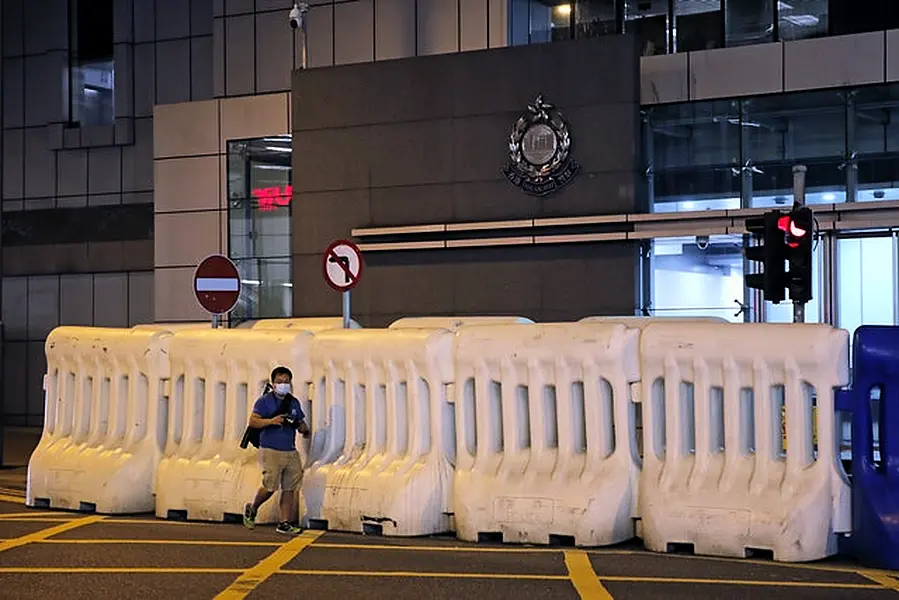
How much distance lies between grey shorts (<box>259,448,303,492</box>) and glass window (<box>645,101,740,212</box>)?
33.2ft

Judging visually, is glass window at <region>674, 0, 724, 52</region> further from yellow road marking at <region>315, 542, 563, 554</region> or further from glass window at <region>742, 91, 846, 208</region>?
yellow road marking at <region>315, 542, 563, 554</region>

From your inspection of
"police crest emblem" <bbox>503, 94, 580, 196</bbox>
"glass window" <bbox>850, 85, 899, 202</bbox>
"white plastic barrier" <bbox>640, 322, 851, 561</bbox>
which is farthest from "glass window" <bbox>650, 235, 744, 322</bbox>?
"white plastic barrier" <bbox>640, 322, 851, 561</bbox>

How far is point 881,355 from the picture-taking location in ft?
32.5

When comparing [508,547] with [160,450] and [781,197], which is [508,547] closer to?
[160,450]

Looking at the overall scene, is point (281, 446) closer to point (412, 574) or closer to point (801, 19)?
point (412, 574)

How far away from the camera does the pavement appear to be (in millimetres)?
8648

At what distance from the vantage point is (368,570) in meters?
9.52

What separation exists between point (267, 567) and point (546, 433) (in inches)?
96.0

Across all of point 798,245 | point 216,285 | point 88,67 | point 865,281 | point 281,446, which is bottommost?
point 281,446

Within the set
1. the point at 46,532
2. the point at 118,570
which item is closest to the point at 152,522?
the point at 46,532

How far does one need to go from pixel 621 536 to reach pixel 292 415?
9.21 feet

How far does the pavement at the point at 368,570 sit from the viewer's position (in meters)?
8.65

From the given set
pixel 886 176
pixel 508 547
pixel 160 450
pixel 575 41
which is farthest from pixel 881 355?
pixel 575 41

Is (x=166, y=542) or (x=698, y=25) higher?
(x=698, y=25)
